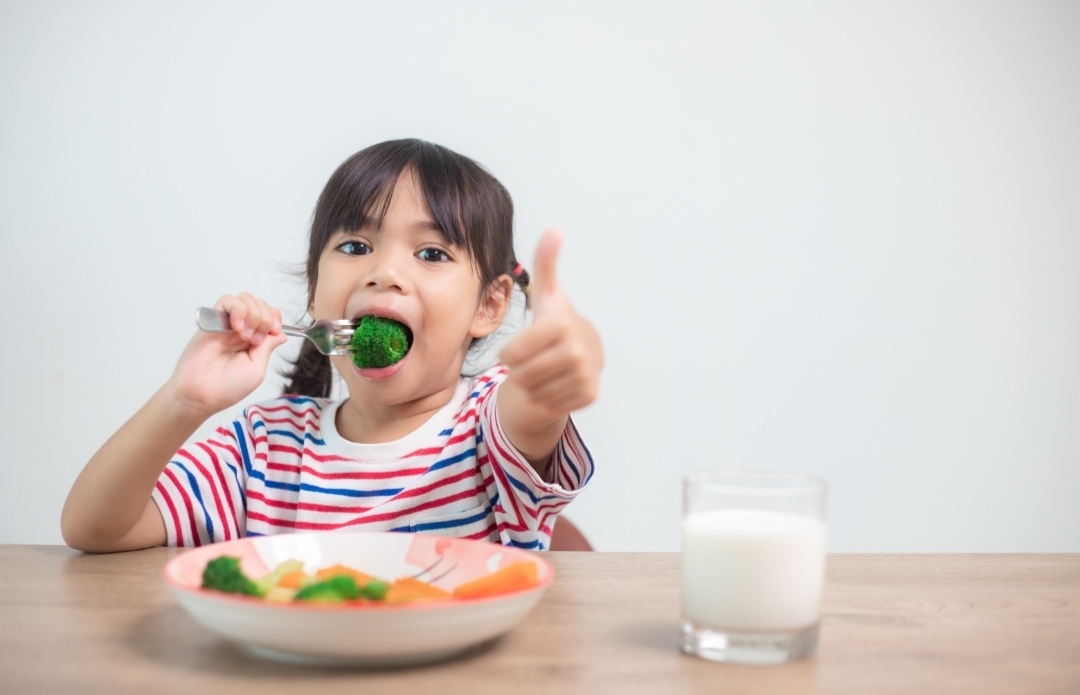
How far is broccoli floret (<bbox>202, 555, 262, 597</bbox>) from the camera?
0.65 metres

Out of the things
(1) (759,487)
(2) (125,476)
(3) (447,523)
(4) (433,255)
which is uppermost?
(4) (433,255)

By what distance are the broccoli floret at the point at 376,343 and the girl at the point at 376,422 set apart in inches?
0.6

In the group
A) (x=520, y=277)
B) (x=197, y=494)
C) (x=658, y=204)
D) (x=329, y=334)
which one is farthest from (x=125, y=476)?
(x=658, y=204)

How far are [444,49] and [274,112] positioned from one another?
0.42m

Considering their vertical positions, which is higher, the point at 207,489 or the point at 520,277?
the point at 520,277

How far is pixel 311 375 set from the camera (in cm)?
161

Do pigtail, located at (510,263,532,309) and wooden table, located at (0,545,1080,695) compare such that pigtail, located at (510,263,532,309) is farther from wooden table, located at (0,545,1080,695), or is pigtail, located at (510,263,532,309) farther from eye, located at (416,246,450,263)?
wooden table, located at (0,545,1080,695)


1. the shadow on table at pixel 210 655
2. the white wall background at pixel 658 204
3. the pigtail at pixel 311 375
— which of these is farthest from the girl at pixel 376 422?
the white wall background at pixel 658 204

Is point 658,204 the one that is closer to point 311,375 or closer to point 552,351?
point 311,375

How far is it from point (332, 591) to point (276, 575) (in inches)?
4.3

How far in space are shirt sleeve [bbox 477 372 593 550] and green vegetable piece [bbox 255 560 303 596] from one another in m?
0.37

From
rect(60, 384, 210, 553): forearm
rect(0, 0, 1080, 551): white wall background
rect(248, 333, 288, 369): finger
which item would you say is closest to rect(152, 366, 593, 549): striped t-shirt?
rect(60, 384, 210, 553): forearm

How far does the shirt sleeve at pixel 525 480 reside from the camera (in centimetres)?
109

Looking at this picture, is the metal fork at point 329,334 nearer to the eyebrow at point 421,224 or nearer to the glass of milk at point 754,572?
the eyebrow at point 421,224
